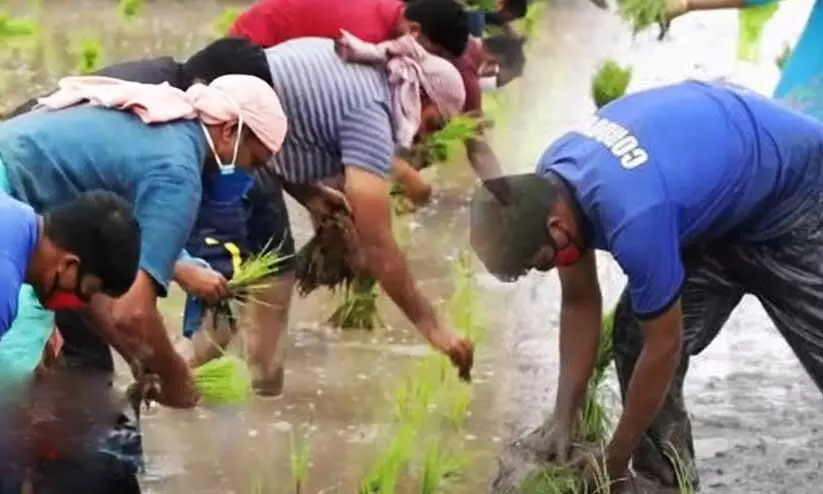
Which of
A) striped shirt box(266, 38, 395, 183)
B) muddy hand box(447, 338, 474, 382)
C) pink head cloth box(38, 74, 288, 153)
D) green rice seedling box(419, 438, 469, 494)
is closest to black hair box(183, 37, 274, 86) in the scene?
striped shirt box(266, 38, 395, 183)

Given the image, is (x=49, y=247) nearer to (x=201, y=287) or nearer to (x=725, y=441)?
(x=201, y=287)

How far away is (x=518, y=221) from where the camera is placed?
4.20 m

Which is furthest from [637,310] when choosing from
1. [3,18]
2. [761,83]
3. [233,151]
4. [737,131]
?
[761,83]

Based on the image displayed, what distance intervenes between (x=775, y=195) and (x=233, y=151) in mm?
1354

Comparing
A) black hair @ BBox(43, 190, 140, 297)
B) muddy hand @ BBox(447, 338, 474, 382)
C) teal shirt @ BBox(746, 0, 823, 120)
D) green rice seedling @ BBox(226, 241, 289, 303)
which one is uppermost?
black hair @ BBox(43, 190, 140, 297)

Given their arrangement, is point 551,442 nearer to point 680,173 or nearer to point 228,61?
point 680,173

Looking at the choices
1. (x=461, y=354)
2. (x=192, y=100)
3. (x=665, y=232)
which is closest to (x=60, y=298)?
(x=192, y=100)

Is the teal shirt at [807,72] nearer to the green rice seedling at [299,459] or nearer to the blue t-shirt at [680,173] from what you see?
the blue t-shirt at [680,173]

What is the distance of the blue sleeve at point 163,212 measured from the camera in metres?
3.91

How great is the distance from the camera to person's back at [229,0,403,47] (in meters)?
5.73

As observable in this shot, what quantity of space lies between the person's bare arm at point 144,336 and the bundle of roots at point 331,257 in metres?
1.42

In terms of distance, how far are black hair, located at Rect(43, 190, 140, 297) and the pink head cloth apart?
0.55 meters

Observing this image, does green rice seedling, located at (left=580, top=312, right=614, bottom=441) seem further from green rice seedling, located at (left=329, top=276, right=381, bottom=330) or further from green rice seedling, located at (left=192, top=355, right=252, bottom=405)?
green rice seedling, located at (left=329, top=276, right=381, bottom=330)

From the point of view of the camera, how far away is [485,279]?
6961mm
